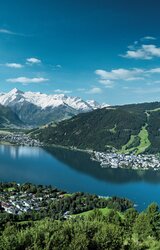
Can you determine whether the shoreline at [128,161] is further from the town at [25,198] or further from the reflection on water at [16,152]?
the town at [25,198]

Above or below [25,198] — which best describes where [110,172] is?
above

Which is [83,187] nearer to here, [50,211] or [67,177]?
[67,177]

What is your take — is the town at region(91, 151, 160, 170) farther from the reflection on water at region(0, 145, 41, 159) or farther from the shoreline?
the reflection on water at region(0, 145, 41, 159)

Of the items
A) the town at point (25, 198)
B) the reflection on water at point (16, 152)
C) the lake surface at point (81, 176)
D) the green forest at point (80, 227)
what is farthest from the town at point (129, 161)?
the green forest at point (80, 227)

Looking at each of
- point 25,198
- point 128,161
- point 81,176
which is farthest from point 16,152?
point 25,198

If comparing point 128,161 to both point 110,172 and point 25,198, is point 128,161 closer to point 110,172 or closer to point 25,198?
point 110,172

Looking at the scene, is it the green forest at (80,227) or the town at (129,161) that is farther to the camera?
the town at (129,161)

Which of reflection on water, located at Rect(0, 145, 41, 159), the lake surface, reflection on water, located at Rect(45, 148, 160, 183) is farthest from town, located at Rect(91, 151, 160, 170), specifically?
reflection on water, located at Rect(0, 145, 41, 159)
